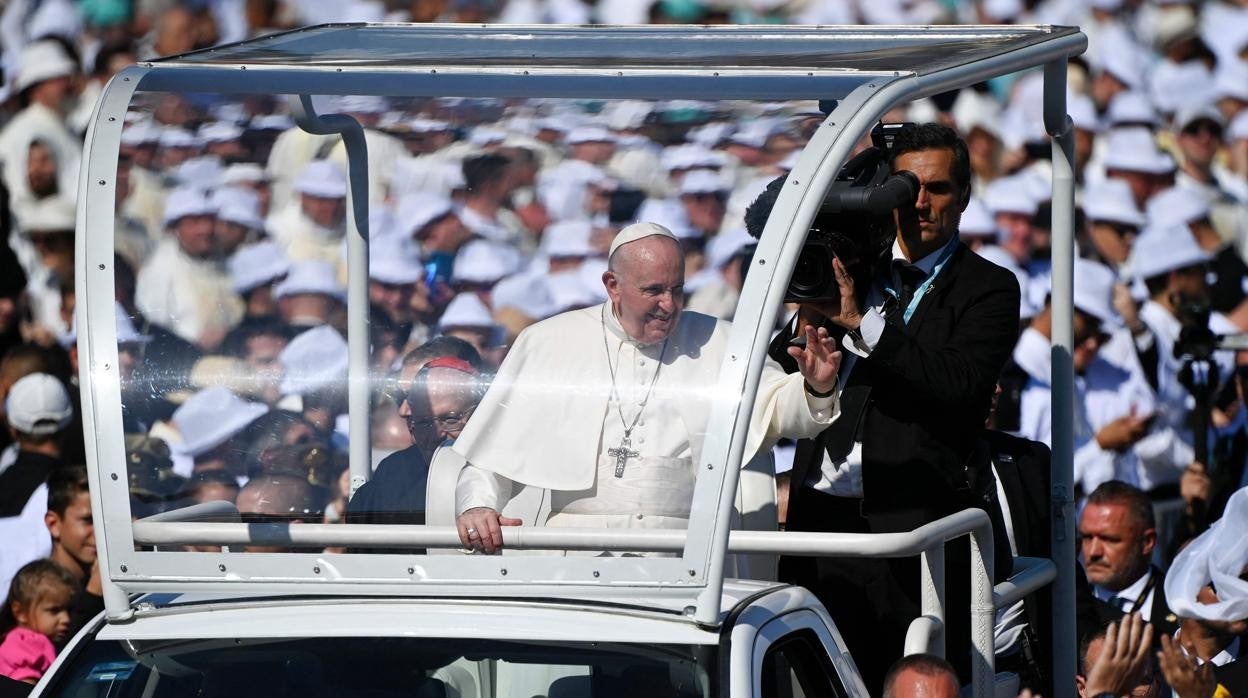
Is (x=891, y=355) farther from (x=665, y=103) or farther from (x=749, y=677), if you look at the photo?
(x=749, y=677)

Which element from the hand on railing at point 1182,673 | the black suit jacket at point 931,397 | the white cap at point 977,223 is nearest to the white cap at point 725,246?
the black suit jacket at point 931,397

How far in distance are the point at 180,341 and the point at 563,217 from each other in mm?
910

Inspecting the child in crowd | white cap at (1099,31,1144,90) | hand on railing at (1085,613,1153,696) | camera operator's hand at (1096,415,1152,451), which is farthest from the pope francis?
white cap at (1099,31,1144,90)

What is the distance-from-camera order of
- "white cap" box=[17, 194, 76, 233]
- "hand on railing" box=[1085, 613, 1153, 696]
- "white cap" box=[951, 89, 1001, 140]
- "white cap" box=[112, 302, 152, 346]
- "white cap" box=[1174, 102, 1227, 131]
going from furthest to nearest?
"white cap" box=[1174, 102, 1227, 131], "white cap" box=[951, 89, 1001, 140], "white cap" box=[17, 194, 76, 233], "hand on railing" box=[1085, 613, 1153, 696], "white cap" box=[112, 302, 152, 346]

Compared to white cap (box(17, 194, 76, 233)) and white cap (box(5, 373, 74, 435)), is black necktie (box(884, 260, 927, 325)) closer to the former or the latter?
white cap (box(17, 194, 76, 233))

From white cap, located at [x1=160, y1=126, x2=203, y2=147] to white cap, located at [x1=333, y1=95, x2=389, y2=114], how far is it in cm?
40

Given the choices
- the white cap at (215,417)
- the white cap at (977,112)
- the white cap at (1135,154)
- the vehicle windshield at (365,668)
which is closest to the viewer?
the vehicle windshield at (365,668)

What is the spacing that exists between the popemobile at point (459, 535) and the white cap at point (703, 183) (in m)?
0.17

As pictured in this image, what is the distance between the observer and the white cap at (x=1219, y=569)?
20.1 feet

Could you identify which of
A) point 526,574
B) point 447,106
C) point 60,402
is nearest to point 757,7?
point 60,402

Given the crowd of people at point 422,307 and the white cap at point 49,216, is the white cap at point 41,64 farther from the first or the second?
the crowd of people at point 422,307

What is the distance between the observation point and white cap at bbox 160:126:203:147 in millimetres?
4344

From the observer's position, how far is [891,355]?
4.46 m

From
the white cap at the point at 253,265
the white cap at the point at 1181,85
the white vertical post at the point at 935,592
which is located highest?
the white cap at the point at 1181,85
